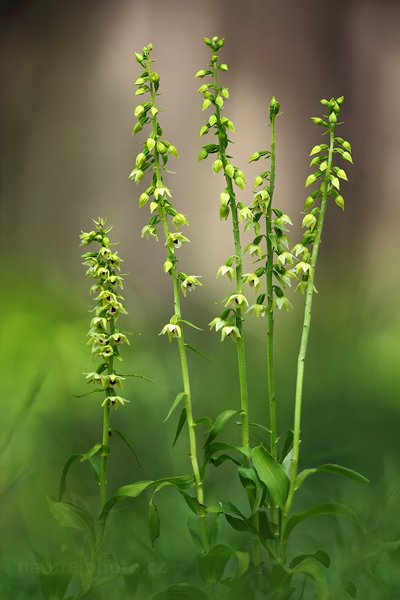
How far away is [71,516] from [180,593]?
0.32 m

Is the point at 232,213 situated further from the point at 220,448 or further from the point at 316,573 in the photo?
the point at 316,573

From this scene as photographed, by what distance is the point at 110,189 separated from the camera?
2.69m

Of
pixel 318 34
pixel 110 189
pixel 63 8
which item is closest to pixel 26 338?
pixel 110 189

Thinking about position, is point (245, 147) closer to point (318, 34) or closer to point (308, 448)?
point (318, 34)

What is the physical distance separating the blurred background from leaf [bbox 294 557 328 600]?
578 mm

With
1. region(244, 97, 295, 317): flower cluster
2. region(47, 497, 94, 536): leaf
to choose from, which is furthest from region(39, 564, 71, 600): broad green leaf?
region(244, 97, 295, 317): flower cluster

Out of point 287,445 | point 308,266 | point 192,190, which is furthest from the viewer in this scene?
point 192,190

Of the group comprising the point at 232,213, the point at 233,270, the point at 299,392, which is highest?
the point at 232,213

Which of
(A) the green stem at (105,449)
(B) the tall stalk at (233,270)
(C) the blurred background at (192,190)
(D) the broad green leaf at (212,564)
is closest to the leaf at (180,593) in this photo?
(D) the broad green leaf at (212,564)

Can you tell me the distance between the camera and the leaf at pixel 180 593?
206 cm

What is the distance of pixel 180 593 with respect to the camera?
2076 mm

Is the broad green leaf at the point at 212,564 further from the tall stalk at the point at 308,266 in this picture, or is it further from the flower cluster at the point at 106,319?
the flower cluster at the point at 106,319

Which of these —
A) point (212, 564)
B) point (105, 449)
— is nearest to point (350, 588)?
point (212, 564)

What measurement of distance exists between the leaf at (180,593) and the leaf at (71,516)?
9.4 inches
